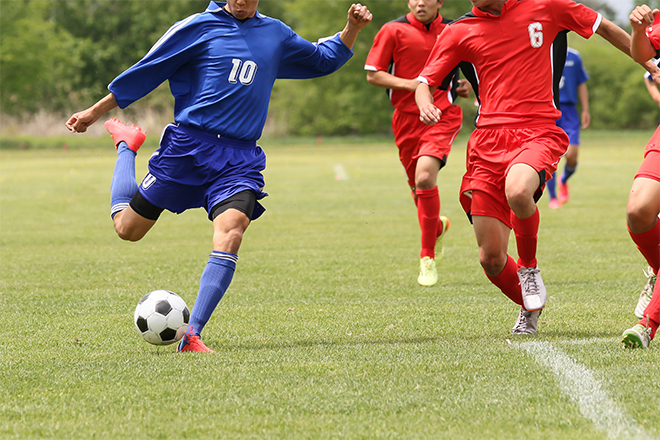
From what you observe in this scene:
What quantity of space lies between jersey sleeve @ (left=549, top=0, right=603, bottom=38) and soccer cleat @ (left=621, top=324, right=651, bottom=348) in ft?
5.91

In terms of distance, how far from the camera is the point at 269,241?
424 inches

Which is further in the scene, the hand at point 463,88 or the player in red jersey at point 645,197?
the hand at point 463,88

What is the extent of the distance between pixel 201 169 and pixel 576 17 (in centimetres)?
246

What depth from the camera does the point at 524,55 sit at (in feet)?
17.6

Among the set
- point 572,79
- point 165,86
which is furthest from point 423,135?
point 165,86

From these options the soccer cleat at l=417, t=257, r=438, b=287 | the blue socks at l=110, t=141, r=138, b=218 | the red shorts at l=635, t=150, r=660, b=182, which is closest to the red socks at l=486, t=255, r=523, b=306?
the red shorts at l=635, t=150, r=660, b=182

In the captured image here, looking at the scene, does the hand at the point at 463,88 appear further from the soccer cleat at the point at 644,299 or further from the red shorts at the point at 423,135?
the soccer cleat at the point at 644,299

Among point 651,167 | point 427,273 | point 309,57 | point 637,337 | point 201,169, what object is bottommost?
point 427,273

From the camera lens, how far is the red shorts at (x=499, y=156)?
5250 mm

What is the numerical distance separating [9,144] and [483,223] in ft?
153

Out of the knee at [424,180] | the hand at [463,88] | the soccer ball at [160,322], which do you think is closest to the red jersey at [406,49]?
the hand at [463,88]

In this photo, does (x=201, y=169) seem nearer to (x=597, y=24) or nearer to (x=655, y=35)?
(x=597, y=24)

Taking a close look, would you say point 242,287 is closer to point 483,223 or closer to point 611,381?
point 483,223

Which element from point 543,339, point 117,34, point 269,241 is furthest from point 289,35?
point 117,34
